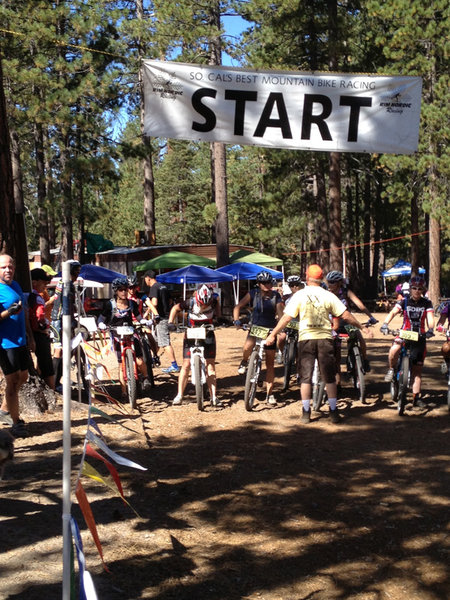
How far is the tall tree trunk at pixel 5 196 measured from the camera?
28.0ft

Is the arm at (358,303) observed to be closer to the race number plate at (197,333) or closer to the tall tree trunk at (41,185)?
the race number plate at (197,333)

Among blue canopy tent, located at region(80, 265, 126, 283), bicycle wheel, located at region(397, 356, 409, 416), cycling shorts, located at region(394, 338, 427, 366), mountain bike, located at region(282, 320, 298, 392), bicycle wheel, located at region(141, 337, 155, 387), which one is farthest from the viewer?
blue canopy tent, located at region(80, 265, 126, 283)

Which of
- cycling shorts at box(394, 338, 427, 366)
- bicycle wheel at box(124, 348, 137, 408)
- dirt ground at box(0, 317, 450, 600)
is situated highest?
cycling shorts at box(394, 338, 427, 366)

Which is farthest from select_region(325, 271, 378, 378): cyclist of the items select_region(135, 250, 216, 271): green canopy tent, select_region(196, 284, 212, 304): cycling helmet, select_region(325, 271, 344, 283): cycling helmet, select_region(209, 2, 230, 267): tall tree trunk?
select_region(135, 250, 216, 271): green canopy tent

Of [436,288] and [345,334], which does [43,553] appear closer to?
[345,334]

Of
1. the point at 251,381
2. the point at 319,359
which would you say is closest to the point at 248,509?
the point at 319,359

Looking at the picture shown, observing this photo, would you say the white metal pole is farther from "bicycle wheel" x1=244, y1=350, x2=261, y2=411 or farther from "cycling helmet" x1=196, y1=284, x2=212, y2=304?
"cycling helmet" x1=196, y1=284, x2=212, y2=304

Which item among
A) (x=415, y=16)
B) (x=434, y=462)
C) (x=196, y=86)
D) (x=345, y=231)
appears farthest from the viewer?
(x=345, y=231)

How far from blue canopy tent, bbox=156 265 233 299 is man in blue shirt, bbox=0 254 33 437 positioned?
1699 cm

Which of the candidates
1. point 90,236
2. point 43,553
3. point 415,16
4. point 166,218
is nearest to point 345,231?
point 166,218

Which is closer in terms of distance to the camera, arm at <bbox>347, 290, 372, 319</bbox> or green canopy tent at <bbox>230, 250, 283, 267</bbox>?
arm at <bbox>347, 290, 372, 319</bbox>

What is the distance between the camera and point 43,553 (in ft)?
15.5

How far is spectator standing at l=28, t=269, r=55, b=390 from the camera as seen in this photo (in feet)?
29.8

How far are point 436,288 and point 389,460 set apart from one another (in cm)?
2593
